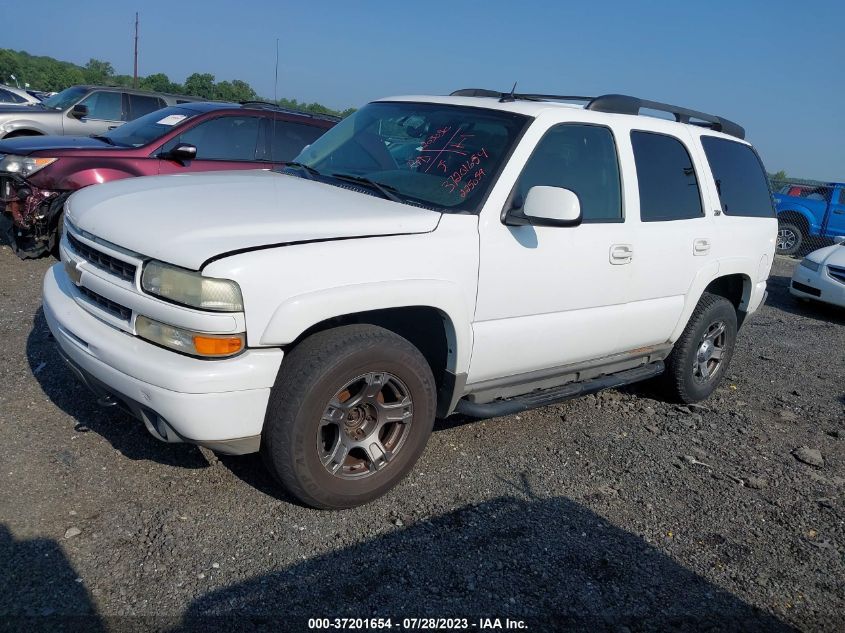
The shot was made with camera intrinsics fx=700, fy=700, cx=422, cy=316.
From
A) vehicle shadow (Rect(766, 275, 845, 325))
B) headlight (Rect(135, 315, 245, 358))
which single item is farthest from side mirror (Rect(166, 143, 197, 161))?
vehicle shadow (Rect(766, 275, 845, 325))

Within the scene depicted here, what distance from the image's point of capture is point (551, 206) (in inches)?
130

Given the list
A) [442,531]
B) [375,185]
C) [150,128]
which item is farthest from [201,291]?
[150,128]

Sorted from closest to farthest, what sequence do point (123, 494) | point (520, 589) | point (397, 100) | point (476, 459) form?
1. point (520, 589)
2. point (123, 494)
3. point (476, 459)
4. point (397, 100)

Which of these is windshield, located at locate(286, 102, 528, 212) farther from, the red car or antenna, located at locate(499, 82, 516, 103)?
the red car

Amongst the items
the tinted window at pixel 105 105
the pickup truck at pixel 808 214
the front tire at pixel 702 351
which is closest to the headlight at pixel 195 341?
the front tire at pixel 702 351

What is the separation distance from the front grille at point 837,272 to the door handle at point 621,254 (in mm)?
6487

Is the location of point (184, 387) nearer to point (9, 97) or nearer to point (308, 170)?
point (308, 170)

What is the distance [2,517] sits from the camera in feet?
9.53

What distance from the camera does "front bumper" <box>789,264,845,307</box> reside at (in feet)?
29.5

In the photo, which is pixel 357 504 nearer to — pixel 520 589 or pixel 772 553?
pixel 520 589

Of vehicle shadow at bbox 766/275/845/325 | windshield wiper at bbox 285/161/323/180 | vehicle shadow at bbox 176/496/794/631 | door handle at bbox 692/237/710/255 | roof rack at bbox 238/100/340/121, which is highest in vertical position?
roof rack at bbox 238/100/340/121

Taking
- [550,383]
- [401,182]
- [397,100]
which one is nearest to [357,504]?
[550,383]

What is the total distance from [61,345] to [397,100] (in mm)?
2417

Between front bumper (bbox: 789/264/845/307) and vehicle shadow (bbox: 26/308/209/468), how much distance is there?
8.45 m
